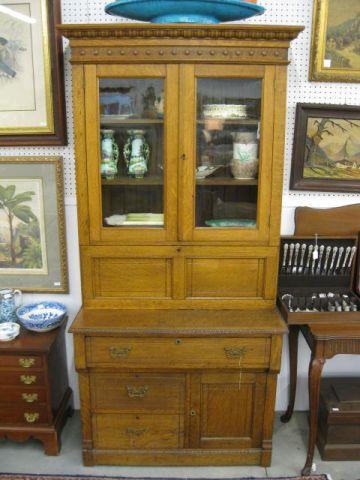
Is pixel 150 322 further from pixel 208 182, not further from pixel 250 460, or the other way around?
pixel 250 460

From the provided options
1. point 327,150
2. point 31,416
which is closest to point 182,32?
point 327,150

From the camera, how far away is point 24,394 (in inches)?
91.3

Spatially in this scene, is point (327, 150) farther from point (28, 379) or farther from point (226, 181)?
point (28, 379)

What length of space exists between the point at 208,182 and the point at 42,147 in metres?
0.98

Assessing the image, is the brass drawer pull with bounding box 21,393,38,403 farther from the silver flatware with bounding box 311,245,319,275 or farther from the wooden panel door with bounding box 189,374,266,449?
the silver flatware with bounding box 311,245,319,275

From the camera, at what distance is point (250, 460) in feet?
Result: 7.56

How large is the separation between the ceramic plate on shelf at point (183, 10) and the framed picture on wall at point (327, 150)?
2.12 ft

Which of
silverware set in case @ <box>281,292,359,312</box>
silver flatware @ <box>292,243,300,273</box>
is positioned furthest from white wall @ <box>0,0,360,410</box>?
silverware set in case @ <box>281,292,359,312</box>

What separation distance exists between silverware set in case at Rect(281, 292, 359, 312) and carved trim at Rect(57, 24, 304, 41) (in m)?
1.32

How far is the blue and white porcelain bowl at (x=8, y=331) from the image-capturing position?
231 cm

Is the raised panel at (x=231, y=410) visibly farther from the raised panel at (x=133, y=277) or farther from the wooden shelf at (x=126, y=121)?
the wooden shelf at (x=126, y=121)

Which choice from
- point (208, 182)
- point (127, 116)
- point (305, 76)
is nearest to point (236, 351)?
point (208, 182)

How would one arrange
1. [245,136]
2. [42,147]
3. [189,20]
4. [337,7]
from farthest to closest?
[42,147], [337,7], [245,136], [189,20]

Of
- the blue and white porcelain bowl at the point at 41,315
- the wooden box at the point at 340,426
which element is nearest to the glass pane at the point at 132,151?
the blue and white porcelain bowl at the point at 41,315
